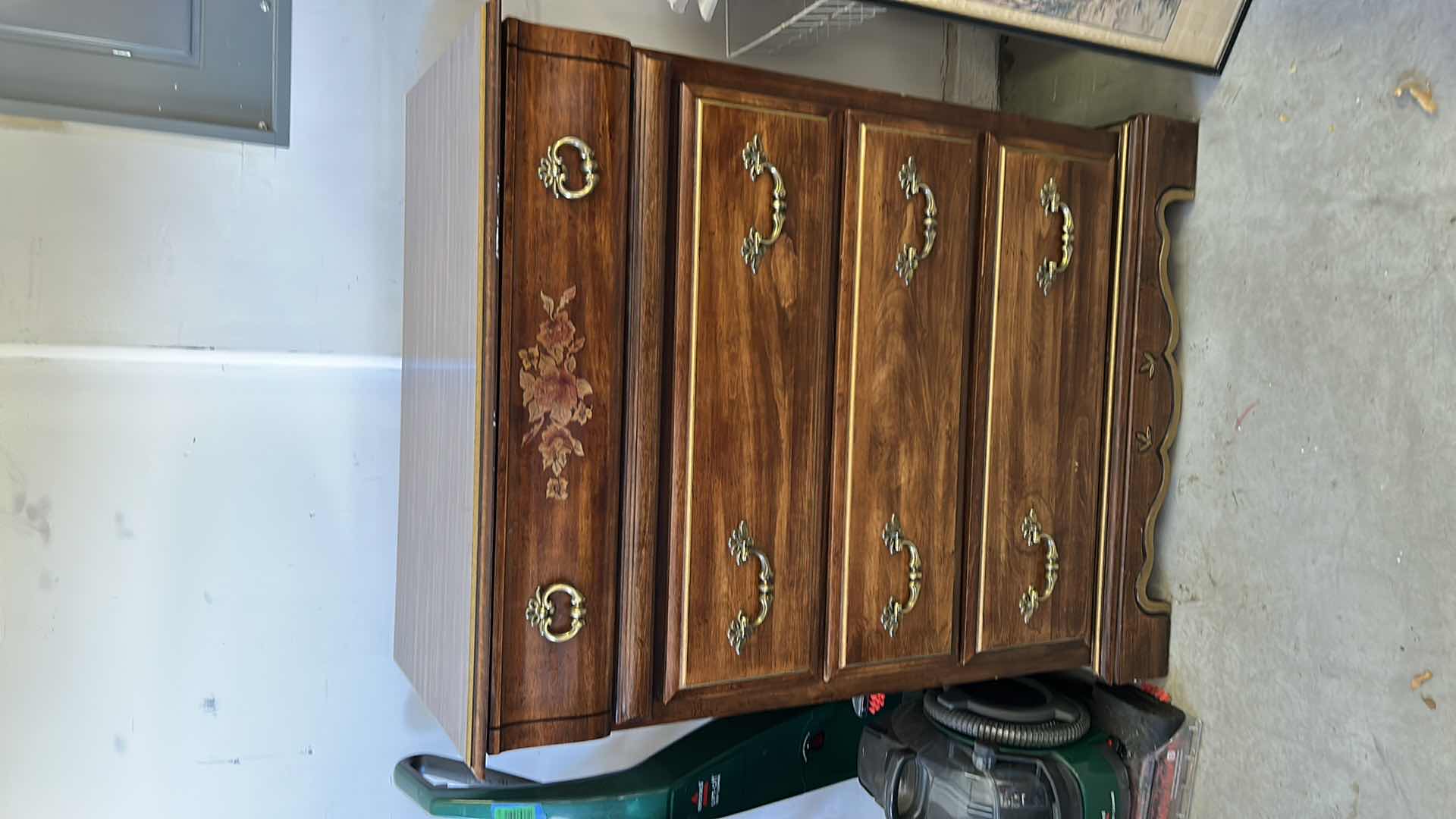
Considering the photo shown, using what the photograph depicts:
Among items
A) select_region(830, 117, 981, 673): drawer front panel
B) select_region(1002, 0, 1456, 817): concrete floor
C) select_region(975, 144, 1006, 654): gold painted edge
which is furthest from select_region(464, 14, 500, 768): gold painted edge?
select_region(1002, 0, 1456, 817): concrete floor

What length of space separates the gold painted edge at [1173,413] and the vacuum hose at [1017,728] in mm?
232

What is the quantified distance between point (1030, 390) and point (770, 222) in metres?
0.55

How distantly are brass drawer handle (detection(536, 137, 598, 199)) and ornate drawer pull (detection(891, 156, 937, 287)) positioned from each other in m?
0.49

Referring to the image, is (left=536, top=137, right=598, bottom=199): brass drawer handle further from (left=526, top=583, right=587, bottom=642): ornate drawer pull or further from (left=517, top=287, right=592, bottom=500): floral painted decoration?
(left=526, top=583, right=587, bottom=642): ornate drawer pull

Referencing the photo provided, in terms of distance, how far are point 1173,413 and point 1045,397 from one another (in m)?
0.28

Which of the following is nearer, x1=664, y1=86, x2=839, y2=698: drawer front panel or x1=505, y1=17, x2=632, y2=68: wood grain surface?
x1=505, y1=17, x2=632, y2=68: wood grain surface

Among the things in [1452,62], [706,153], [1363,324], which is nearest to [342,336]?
[706,153]

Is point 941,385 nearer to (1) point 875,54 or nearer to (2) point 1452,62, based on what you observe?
(2) point 1452,62

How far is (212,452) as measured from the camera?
1.48 m

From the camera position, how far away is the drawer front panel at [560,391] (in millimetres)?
1146

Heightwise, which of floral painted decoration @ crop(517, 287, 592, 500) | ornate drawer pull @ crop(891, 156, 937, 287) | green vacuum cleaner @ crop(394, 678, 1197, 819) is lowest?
green vacuum cleaner @ crop(394, 678, 1197, 819)

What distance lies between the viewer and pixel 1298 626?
1.43m

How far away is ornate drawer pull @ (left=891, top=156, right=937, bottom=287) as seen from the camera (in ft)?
4.58

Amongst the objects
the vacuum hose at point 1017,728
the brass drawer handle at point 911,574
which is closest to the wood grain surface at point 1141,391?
the vacuum hose at point 1017,728
